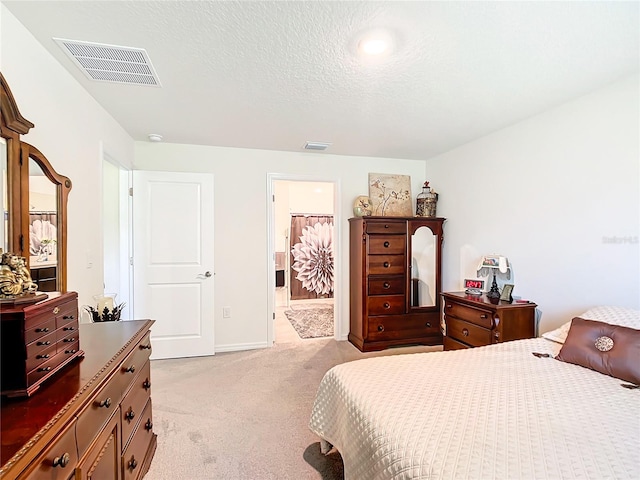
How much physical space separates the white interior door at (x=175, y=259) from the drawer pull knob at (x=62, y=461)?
2704 mm

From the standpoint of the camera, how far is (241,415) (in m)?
2.40

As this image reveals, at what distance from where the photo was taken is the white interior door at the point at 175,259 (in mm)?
3451

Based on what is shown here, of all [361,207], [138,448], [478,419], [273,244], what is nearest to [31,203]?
[138,448]

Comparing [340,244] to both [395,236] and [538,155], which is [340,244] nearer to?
[395,236]

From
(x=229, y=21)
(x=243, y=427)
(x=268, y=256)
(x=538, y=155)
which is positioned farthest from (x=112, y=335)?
(x=538, y=155)

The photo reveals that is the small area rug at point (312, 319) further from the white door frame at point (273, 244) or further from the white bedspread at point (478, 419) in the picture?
the white bedspread at point (478, 419)

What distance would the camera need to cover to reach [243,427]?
2246mm

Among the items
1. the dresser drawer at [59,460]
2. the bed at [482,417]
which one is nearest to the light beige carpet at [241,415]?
the bed at [482,417]

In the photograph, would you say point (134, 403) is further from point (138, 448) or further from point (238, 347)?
point (238, 347)

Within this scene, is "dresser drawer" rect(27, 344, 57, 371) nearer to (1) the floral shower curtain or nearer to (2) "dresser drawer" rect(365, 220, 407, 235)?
(2) "dresser drawer" rect(365, 220, 407, 235)

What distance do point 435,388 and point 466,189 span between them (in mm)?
2689

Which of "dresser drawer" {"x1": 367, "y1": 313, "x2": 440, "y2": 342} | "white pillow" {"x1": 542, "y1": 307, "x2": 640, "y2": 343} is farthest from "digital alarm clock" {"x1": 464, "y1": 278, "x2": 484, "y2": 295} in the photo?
"white pillow" {"x1": 542, "y1": 307, "x2": 640, "y2": 343}

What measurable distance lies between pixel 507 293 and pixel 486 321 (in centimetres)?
39

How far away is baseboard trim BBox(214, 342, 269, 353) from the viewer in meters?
3.74
